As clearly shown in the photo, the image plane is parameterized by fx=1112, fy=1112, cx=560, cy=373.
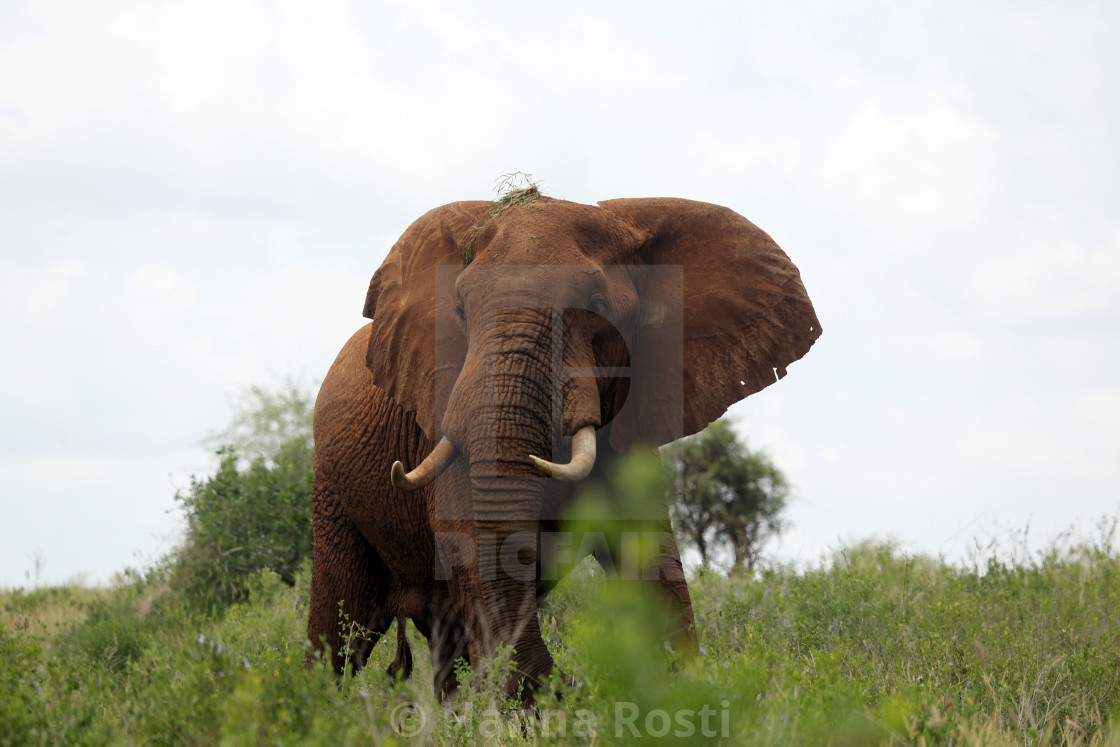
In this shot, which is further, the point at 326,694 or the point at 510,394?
the point at 510,394

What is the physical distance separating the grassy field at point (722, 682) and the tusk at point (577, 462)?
57 centimetres

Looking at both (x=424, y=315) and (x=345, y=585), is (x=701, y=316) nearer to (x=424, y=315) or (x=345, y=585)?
(x=424, y=315)

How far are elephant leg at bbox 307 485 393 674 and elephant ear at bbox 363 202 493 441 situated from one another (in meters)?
1.57

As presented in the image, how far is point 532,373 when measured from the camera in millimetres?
5160

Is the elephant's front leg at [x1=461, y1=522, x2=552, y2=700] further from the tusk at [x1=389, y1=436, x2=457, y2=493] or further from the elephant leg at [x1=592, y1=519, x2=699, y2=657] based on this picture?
the elephant leg at [x1=592, y1=519, x2=699, y2=657]

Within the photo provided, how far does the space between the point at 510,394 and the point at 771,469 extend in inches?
709

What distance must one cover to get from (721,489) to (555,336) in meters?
17.5

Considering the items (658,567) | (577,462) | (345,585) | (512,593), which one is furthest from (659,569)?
(345,585)

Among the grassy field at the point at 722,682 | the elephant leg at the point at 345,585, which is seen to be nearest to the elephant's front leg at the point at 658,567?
the grassy field at the point at 722,682

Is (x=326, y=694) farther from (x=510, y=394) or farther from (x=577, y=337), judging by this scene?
(x=577, y=337)

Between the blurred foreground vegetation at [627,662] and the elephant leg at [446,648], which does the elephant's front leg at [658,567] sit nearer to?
the blurred foreground vegetation at [627,662]

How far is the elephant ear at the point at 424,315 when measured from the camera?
227 inches

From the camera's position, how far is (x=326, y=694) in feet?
12.7

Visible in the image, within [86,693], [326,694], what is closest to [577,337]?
[326,694]
